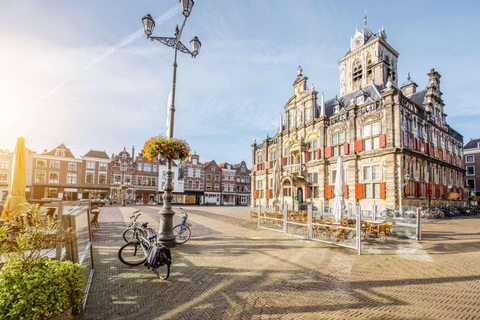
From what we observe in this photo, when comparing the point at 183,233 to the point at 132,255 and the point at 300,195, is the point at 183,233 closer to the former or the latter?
the point at 132,255

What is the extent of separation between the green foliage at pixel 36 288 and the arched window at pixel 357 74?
119 feet

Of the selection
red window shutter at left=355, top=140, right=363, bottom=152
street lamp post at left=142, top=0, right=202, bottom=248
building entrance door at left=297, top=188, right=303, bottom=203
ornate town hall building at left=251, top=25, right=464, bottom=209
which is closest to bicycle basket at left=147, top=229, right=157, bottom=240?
street lamp post at left=142, top=0, right=202, bottom=248

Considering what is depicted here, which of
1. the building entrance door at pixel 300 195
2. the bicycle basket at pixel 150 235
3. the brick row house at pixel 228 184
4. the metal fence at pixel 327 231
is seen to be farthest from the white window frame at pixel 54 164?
the bicycle basket at pixel 150 235

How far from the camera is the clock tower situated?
30812 mm

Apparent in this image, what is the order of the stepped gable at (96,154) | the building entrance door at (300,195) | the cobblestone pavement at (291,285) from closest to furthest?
1. the cobblestone pavement at (291,285)
2. the building entrance door at (300,195)
3. the stepped gable at (96,154)

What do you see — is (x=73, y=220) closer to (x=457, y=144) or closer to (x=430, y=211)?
(x=430, y=211)

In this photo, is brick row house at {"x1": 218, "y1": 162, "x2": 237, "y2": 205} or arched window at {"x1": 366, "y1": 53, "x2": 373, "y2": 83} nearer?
arched window at {"x1": 366, "y1": 53, "x2": 373, "y2": 83}

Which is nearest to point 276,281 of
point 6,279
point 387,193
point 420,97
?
point 6,279

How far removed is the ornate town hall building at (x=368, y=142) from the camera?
761 inches

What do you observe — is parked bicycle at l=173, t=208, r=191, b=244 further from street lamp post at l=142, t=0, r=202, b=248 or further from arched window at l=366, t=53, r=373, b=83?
arched window at l=366, t=53, r=373, b=83

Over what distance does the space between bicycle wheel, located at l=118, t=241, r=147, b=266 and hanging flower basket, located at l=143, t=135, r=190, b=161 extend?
260 cm

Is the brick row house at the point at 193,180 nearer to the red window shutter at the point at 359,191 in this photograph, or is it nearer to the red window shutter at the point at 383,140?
the red window shutter at the point at 359,191

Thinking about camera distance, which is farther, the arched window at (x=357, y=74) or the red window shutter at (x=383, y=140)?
the arched window at (x=357, y=74)

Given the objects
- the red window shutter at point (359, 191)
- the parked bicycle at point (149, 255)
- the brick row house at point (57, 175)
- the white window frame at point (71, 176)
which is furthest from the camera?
the white window frame at point (71, 176)
